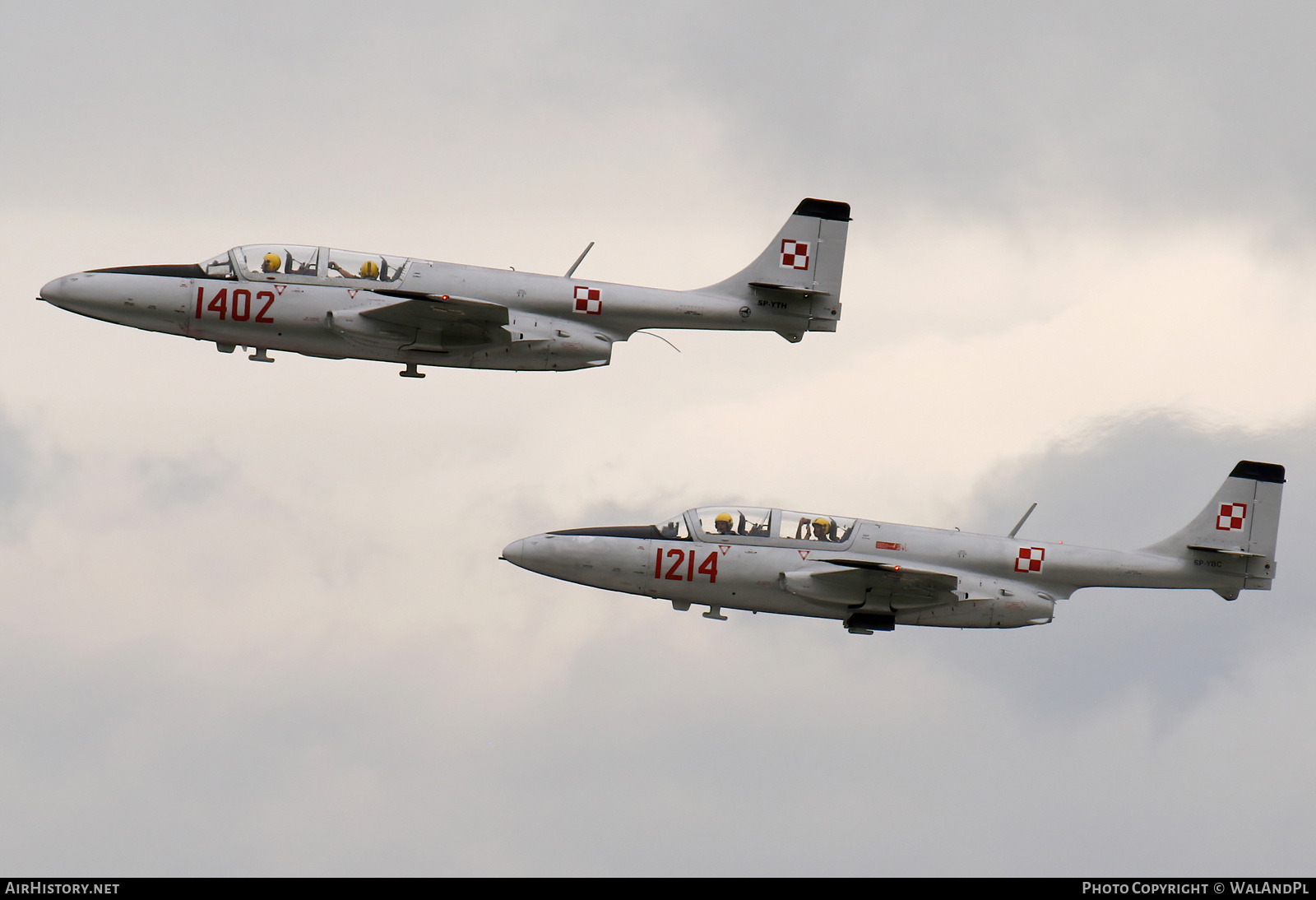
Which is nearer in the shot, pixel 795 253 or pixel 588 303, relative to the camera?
pixel 588 303

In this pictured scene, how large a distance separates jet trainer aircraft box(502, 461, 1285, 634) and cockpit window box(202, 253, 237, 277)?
931 centimetres

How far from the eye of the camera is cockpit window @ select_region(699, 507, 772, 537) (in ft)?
136

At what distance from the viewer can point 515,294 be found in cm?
4312

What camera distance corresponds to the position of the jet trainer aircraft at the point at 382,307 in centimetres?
4203

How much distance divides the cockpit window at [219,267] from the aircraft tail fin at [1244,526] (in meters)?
22.6

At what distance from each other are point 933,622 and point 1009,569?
7.29 ft

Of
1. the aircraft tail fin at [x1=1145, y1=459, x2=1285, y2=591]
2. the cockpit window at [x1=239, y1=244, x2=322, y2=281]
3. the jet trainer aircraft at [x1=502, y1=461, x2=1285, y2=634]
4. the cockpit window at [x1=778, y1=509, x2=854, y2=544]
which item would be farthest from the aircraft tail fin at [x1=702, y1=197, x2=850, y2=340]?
the aircraft tail fin at [x1=1145, y1=459, x2=1285, y2=591]

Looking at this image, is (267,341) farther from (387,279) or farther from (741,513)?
(741,513)

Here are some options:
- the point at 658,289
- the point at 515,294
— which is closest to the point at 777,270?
the point at 658,289

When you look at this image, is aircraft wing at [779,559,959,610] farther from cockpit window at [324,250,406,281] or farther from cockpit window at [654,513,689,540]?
cockpit window at [324,250,406,281]

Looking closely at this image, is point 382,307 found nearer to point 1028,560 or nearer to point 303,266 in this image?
point 303,266

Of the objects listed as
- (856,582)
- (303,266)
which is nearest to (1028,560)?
(856,582)

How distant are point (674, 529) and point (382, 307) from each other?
834cm

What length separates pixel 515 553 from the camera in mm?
41344
